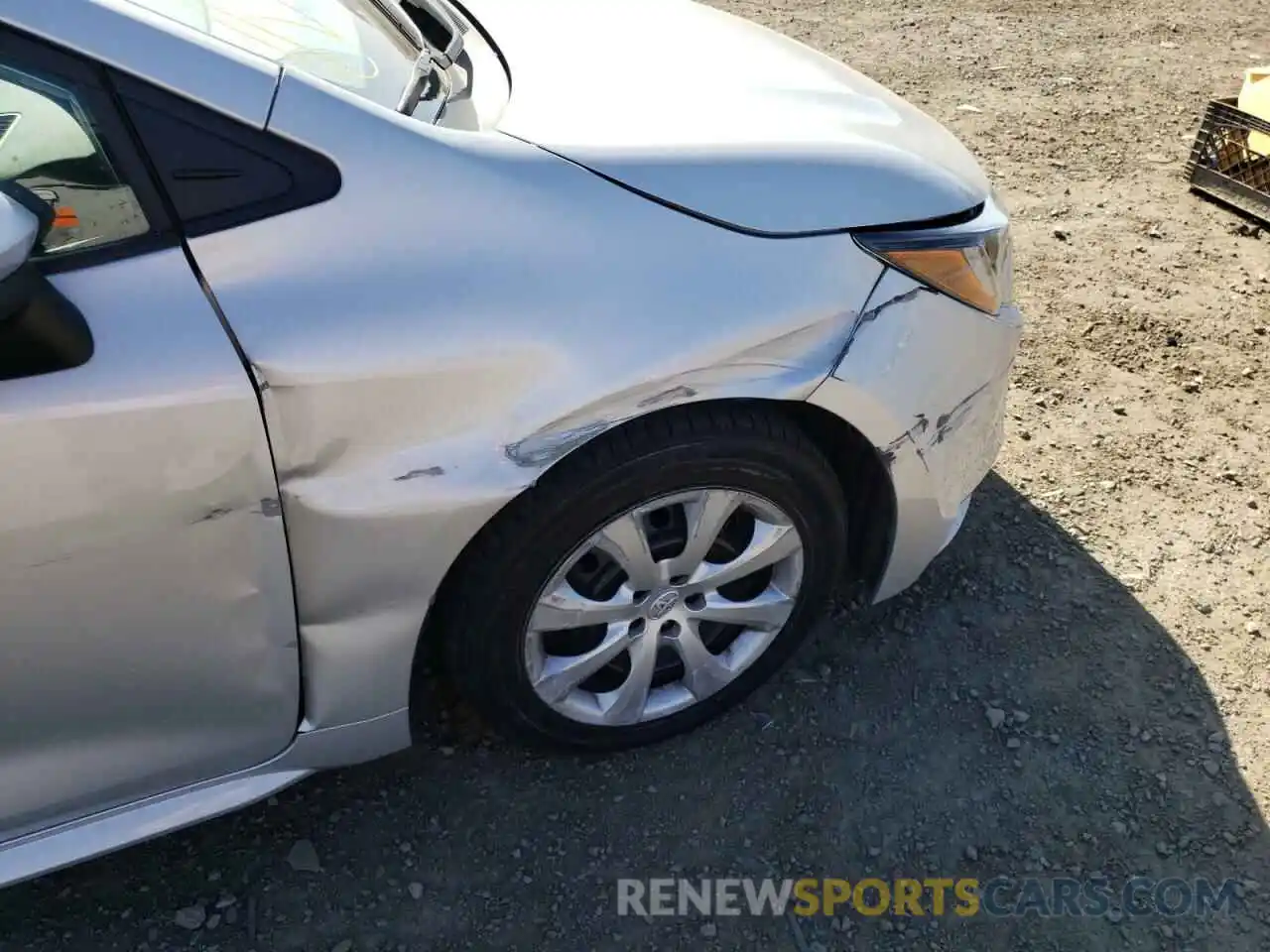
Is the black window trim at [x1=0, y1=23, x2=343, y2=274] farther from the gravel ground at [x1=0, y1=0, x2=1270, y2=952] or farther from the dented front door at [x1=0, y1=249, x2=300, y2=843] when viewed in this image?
the gravel ground at [x1=0, y1=0, x2=1270, y2=952]

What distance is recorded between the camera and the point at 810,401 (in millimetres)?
1790

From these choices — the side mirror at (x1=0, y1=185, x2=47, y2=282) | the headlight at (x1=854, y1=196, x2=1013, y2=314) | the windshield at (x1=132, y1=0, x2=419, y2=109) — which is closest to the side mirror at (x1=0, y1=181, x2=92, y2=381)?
the side mirror at (x1=0, y1=185, x2=47, y2=282)

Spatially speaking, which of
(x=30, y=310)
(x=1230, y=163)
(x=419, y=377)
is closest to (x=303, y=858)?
(x=419, y=377)

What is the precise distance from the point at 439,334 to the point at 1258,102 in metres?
3.81

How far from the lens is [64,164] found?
1327 mm

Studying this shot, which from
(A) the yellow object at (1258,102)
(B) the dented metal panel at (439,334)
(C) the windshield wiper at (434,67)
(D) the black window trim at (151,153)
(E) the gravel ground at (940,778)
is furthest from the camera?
(A) the yellow object at (1258,102)

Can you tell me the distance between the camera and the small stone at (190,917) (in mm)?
1897

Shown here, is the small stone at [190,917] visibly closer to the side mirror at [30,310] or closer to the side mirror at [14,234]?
the side mirror at [30,310]

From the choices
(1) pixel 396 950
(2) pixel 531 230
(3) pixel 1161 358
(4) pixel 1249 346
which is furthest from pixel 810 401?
(4) pixel 1249 346

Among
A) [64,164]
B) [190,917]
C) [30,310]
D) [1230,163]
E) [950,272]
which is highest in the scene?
[64,164]

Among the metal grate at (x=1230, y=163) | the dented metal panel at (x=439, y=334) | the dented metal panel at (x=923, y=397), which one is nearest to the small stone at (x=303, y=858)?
the dented metal panel at (x=439, y=334)

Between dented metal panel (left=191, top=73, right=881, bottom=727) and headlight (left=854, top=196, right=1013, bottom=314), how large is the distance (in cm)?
19

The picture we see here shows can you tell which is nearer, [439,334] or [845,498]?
[439,334]

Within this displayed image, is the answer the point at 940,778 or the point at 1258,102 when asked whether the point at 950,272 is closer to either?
the point at 940,778
